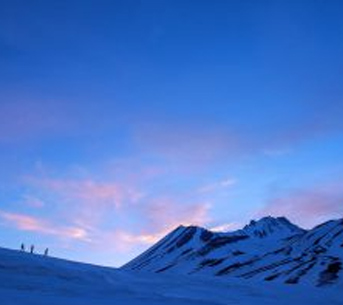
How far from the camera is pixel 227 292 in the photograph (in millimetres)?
22453

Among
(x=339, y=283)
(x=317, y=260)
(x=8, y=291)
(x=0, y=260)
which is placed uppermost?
(x=317, y=260)

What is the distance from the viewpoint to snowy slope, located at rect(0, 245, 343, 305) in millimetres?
15930

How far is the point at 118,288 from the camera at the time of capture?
19.0m

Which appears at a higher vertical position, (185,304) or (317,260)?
(317,260)

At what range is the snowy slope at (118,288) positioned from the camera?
15.9m

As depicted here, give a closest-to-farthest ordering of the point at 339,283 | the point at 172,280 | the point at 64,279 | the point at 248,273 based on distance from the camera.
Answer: the point at 64,279 → the point at 172,280 → the point at 339,283 → the point at 248,273

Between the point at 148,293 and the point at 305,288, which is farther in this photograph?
the point at 305,288

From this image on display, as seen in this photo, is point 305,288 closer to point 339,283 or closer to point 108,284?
point 108,284

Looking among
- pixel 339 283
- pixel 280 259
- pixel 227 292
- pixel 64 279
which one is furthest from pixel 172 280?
pixel 280 259

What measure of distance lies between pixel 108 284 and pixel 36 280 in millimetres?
3033

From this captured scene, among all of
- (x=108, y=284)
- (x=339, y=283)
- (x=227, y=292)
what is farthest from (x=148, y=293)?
(x=339, y=283)

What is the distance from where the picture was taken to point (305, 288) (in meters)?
27.1

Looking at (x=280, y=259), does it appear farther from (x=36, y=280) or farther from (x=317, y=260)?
(x=36, y=280)

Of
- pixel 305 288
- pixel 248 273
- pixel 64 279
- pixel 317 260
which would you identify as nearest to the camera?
pixel 64 279
